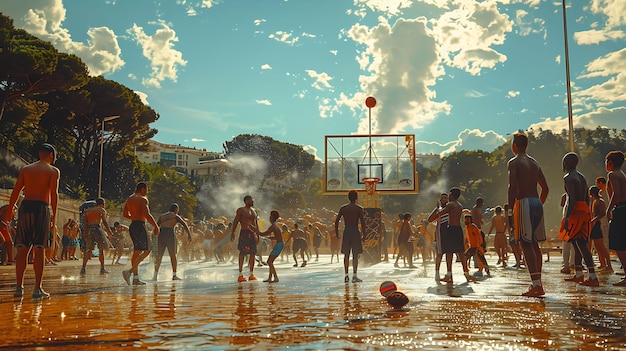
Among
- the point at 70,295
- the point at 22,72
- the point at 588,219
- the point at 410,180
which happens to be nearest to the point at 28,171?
the point at 70,295

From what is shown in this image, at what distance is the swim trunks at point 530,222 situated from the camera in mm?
6918

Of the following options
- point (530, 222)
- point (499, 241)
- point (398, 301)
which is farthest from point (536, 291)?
point (499, 241)

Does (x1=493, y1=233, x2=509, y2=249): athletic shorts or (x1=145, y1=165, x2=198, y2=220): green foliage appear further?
(x1=145, y1=165, x2=198, y2=220): green foliage

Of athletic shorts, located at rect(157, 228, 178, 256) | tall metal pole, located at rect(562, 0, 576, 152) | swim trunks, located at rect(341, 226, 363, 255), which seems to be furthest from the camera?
tall metal pole, located at rect(562, 0, 576, 152)

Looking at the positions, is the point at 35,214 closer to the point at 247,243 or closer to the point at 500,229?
the point at 247,243

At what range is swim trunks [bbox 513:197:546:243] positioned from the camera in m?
6.92

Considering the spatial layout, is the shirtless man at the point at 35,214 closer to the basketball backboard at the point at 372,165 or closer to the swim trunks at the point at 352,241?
the swim trunks at the point at 352,241

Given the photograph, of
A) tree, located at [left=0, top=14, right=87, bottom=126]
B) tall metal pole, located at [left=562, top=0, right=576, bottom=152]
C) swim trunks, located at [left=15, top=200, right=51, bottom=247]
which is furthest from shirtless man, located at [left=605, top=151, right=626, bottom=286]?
tree, located at [left=0, top=14, right=87, bottom=126]

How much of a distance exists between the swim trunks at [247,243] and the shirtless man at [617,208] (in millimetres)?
6515

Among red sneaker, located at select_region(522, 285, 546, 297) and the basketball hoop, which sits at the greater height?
the basketball hoop

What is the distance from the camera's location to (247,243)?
448 inches

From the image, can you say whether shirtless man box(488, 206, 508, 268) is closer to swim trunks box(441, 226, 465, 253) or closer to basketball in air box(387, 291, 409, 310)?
swim trunks box(441, 226, 465, 253)

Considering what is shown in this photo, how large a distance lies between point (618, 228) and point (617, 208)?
1.20ft

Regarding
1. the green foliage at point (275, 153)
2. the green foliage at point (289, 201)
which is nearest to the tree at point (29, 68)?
the green foliage at point (289, 201)
